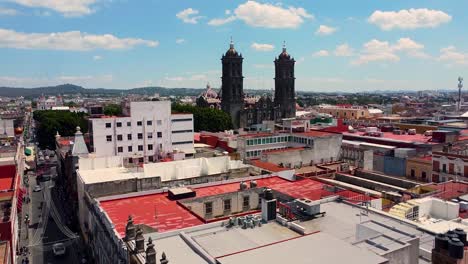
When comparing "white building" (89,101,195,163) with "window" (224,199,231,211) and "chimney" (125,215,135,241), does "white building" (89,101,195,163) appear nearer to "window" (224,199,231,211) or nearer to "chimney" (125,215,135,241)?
"window" (224,199,231,211)

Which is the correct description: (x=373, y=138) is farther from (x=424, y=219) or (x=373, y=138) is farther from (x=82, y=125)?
(x=82, y=125)

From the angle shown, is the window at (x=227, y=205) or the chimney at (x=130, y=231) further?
the window at (x=227, y=205)

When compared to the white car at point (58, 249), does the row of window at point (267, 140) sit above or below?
above

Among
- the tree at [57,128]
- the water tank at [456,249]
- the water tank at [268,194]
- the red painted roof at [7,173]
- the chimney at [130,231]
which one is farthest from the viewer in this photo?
the tree at [57,128]

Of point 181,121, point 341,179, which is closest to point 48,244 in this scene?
point 181,121

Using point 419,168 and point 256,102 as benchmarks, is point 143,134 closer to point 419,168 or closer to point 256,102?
point 419,168

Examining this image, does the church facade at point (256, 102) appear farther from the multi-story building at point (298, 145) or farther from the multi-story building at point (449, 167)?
the multi-story building at point (449, 167)

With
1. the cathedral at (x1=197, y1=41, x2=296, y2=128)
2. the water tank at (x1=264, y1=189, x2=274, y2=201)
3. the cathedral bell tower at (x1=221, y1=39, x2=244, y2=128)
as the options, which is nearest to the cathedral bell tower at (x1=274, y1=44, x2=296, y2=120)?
the cathedral at (x1=197, y1=41, x2=296, y2=128)

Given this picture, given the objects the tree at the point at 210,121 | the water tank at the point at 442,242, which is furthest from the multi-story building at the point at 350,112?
the water tank at the point at 442,242
